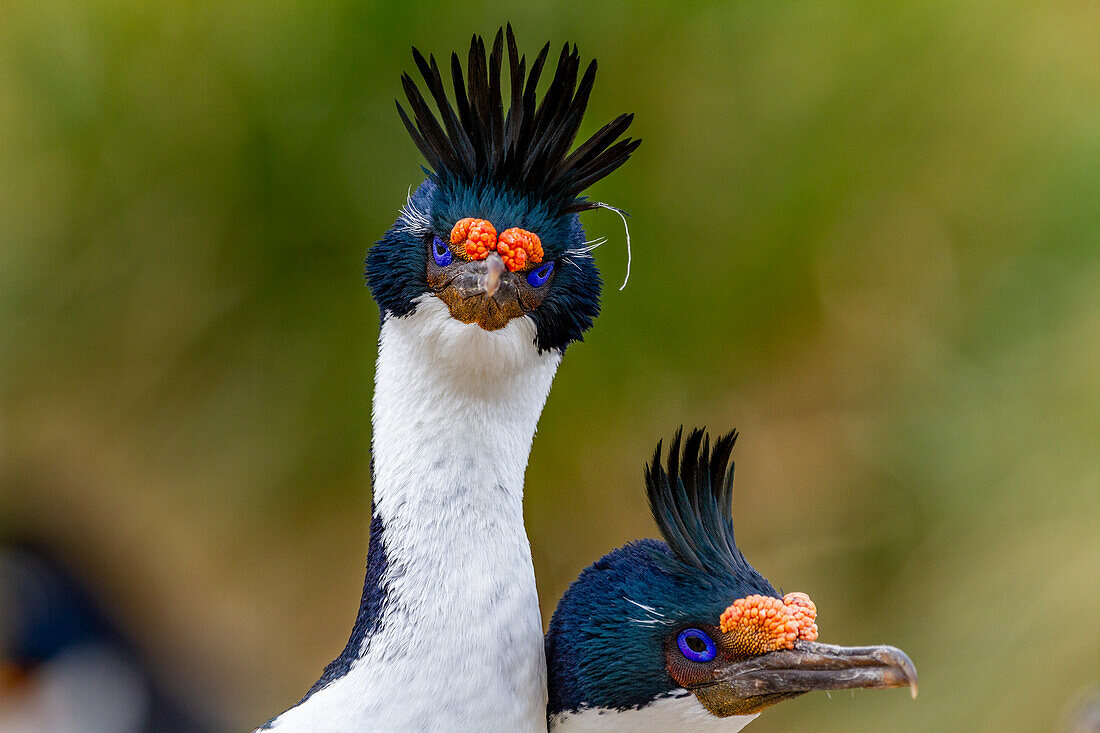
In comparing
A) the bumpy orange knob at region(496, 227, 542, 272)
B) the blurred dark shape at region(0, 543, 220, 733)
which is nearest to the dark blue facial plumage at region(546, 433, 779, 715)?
the bumpy orange knob at region(496, 227, 542, 272)

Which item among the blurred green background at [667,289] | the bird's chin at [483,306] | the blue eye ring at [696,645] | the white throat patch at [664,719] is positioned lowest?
the white throat patch at [664,719]

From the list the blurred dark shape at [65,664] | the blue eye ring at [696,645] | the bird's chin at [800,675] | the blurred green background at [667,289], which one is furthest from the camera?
the blurred dark shape at [65,664]

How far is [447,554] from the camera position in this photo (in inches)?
63.4

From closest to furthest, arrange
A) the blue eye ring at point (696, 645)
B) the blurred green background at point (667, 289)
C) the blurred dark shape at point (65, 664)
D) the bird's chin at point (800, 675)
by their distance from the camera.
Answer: the bird's chin at point (800, 675) → the blue eye ring at point (696, 645) → the blurred green background at point (667, 289) → the blurred dark shape at point (65, 664)

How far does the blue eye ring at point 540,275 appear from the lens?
1.57 meters

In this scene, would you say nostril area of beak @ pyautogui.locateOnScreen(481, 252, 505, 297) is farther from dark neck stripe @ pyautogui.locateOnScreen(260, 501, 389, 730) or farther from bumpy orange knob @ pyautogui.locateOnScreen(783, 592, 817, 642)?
bumpy orange knob @ pyautogui.locateOnScreen(783, 592, 817, 642)

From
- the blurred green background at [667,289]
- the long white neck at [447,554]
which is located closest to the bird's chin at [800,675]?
the long white neck at [447,554]

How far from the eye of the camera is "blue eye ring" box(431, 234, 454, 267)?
1568mm

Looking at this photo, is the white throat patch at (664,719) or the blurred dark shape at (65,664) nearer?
the white throat patch at (664,719)

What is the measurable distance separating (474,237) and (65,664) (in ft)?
14.8

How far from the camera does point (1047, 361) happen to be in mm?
3842

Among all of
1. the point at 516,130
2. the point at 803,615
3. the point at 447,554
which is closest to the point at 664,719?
the point at 803,615

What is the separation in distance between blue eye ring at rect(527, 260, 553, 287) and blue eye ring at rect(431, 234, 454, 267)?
0.12m

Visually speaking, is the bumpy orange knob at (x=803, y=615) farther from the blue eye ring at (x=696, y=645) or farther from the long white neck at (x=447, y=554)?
the long white neck at (x=447, y=554)
